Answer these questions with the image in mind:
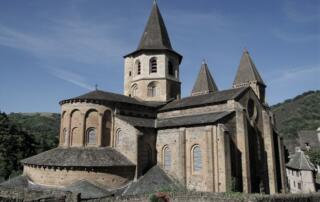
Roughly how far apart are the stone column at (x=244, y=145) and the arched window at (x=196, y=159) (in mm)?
3650

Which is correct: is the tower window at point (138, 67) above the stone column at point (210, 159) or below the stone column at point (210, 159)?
above

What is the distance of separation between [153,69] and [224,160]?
17.4 meters

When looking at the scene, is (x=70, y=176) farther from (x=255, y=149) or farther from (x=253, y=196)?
(x=255, y=149)

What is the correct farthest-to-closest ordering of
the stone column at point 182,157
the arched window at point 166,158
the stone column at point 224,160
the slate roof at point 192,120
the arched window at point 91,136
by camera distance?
the arched window at point 91,136 < the arched window at point 166,158 < the stone column at point 182,157 < the slate roof at point 192,120 < the stone column at point 224,160

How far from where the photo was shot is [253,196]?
14.7 metres

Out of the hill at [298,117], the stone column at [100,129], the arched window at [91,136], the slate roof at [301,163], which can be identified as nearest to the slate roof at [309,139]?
the slate roof at [301,163]

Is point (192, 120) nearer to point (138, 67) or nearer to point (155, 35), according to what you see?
point (138, 67)

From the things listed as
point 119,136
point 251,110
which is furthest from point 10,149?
point 251,110

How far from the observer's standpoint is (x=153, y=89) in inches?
1328

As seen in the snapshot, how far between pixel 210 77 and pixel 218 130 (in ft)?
65.7

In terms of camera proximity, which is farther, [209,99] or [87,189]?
[209,99]

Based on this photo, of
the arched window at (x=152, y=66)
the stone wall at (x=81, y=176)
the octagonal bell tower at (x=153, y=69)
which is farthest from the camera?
the arched window at (x=152, y=66)

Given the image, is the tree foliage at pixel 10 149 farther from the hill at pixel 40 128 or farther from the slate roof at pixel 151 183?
the slate roof at pixel 151 183

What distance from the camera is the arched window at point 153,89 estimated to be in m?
33.6
